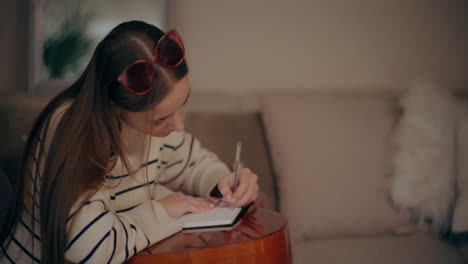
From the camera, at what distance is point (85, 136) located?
0.84 metres

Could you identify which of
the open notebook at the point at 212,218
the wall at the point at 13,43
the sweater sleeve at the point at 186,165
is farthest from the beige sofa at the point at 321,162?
the open notebook at the point at 212,218

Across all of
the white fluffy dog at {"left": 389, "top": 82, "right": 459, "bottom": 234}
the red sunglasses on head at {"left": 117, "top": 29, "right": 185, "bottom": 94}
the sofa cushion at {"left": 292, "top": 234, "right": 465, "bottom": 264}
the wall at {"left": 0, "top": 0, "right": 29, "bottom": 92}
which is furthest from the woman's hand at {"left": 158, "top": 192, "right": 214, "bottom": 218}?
the wall at {"left": 0, "top": 0, "right": 29, "bottom": 92}

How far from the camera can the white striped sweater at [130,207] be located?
0.79 meters

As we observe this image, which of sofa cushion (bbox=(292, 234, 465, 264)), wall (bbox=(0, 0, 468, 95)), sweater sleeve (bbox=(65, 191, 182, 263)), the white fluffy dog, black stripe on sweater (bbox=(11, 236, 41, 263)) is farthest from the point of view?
wall (bbox=(0, 0, 468, 95))

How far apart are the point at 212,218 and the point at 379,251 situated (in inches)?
28.8

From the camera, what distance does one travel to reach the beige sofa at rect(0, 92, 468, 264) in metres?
1.53

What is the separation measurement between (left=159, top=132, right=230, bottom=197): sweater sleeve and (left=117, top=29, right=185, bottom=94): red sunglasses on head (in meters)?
0.38

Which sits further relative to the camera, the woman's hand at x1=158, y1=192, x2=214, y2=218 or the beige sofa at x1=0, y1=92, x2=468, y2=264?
the beige sofa at x1=0, y1=92, x2=468, y2=264

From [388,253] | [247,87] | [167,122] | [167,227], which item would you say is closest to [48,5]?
[247,87]

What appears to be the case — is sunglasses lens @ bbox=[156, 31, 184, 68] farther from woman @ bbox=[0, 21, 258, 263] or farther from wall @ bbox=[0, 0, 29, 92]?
wall @ bbox=[0, 0, 29, 92]

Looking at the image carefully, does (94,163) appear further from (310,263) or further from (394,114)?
(394,114)

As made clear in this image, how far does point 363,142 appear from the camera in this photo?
160cm

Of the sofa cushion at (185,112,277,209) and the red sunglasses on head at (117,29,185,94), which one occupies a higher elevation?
the red sunglasses on head at (117,29,185,94)

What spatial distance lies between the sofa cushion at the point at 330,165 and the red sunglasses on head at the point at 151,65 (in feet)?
A: 2.60
